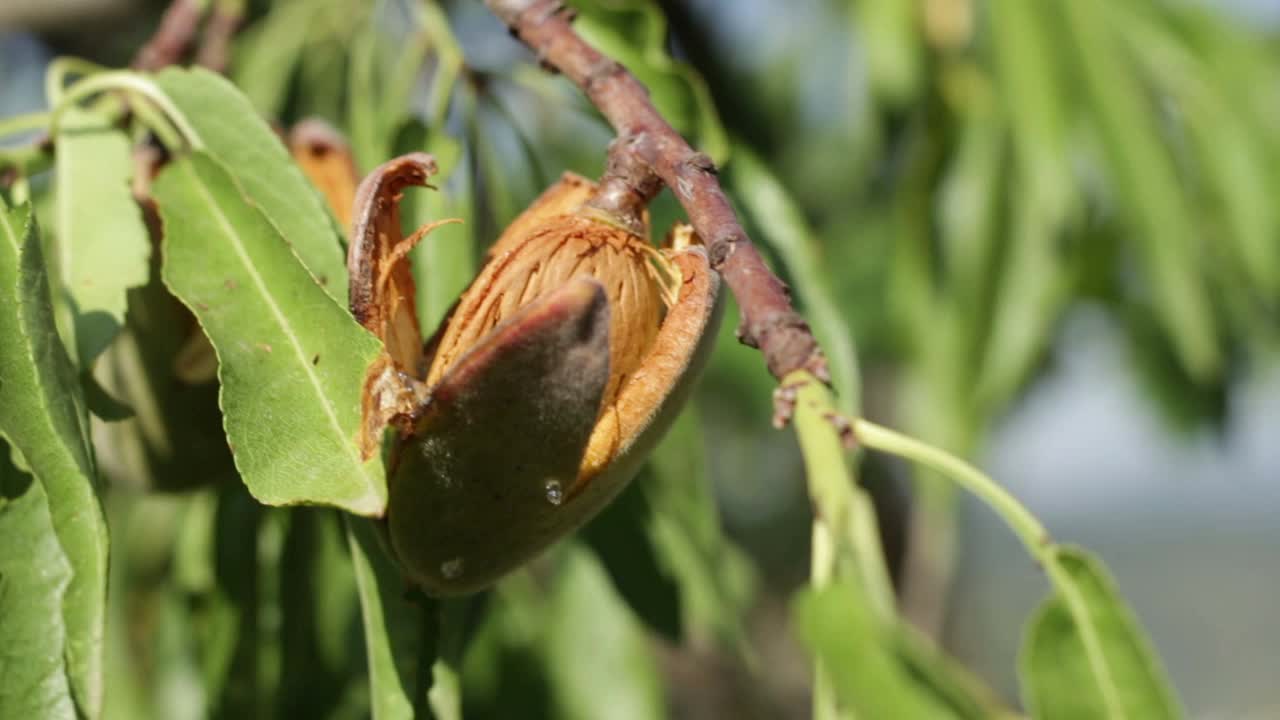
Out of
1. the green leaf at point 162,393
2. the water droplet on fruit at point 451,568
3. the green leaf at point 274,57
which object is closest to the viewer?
the water droplet on fruit at point 451,568

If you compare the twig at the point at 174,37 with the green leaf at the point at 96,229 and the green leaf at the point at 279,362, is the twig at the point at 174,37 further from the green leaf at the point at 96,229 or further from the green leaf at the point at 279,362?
the green leaf at the point at 279,362

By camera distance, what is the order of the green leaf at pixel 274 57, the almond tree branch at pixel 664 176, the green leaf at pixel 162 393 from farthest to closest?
the green leaf at pixel 274 57 → the green leaf at pixel 162 393 → the almond tree branch at pixel 664 176

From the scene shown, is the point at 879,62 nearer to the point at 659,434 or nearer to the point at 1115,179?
the point at 1115,179

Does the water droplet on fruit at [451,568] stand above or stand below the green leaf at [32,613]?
above

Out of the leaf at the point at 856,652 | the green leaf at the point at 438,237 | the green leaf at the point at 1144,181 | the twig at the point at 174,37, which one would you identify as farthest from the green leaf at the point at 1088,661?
the green leaf at the point at 1144,181

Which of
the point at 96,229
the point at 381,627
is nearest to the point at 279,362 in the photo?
the point at 381,627

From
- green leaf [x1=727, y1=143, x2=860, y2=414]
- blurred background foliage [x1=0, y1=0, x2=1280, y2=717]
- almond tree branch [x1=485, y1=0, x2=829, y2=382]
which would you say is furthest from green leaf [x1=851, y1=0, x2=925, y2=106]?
almond tree branch [x1=485, y1=0, x2=829, y2=382]

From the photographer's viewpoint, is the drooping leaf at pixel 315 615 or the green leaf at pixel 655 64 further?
the drooping leaf at pixel 315 615
